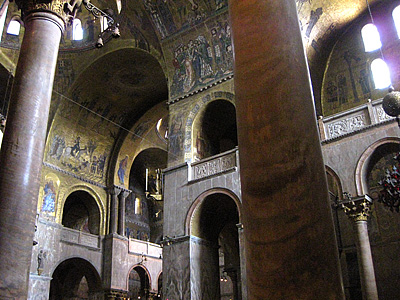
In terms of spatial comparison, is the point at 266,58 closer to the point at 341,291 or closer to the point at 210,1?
the point at 341,291

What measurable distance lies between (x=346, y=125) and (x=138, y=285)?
14814 millimetres

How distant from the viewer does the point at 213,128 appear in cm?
1374

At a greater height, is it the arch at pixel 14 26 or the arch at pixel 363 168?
the arch at pixel 14 26

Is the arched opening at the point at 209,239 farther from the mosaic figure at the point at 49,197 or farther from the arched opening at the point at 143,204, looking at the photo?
the arched opening at the point at 143,204

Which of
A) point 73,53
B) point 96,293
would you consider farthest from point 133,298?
point 73,53

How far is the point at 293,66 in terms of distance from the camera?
189cm

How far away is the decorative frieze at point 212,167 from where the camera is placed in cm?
1128

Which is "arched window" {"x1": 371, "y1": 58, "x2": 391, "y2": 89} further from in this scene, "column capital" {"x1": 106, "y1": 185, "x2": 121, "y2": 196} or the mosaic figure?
the mosaic figure

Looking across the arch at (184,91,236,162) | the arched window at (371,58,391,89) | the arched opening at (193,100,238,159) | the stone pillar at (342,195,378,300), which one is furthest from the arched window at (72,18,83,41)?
the stone pillar at (342,195,378,300)

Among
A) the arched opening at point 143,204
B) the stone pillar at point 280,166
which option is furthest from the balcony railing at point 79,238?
the stone pillar at point 280,166

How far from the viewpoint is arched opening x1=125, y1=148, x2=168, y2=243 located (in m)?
22.0

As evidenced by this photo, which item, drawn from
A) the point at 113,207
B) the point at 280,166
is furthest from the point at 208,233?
the point at 280,166

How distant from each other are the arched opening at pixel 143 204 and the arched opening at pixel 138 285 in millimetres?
2356

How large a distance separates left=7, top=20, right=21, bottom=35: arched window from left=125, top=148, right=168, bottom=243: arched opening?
9.08 metres
